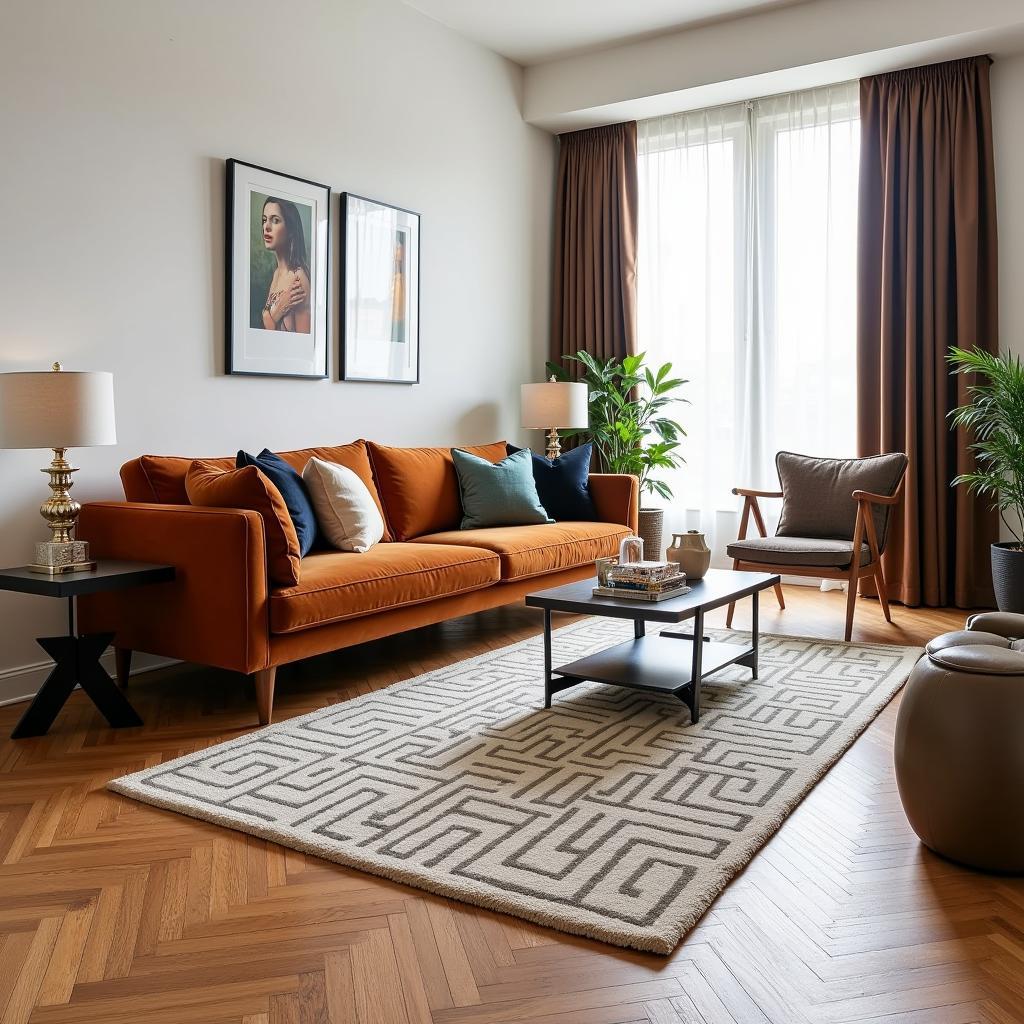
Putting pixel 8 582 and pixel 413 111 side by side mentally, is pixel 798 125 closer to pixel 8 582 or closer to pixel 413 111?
pixel 413 111

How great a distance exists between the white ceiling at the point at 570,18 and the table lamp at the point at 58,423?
3.12 meters

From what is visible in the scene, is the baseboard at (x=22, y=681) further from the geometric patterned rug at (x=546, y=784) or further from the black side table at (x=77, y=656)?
the geometric patterned rug at (x=546, y=784)

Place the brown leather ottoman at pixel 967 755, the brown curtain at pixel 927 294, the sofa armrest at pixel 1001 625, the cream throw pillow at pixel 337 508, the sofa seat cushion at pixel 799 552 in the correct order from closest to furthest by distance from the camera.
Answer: the brown leather ottoman at pixel 967 755 → the sofa armrest at pixel 1001 625 → the cream throw pillow at pixel 337 508 → the sofa seat cushion at pixel 799 552 → the brown curtain at pixel 927 294

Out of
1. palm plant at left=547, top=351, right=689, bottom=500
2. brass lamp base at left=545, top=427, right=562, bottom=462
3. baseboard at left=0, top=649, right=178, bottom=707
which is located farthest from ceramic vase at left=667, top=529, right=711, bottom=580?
palm plant at left=547, top=351, right=689, bottom=500

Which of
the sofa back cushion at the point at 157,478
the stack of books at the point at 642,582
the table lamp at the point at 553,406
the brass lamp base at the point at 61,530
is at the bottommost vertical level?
the stack of books at the point at 642,582

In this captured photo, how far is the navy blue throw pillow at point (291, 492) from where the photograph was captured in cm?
360

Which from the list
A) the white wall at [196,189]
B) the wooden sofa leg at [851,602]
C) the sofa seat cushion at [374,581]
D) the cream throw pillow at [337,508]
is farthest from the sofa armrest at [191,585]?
the wooden sofa leg at [851,602]

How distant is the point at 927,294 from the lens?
5043mm

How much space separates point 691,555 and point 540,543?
39.9 inches

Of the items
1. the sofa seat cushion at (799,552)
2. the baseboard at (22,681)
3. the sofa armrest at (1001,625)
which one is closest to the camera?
the sofa armrest at (1001,625)

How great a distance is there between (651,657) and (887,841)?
1300 millimetres

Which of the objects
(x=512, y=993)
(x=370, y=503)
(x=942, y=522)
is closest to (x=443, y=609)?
(x=370, y=503)

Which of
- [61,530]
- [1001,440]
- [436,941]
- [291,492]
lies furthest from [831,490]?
[436,941]

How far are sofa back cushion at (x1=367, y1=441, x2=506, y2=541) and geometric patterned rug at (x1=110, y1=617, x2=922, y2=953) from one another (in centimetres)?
100
